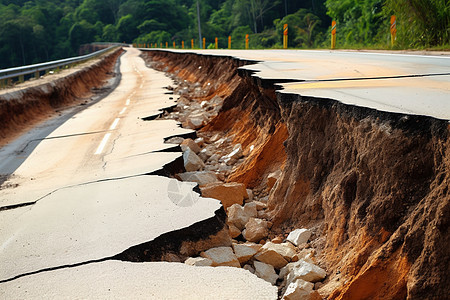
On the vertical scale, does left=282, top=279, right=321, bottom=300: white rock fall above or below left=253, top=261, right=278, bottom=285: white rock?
above

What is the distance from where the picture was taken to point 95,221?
3936 mm

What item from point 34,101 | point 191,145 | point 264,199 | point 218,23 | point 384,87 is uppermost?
point 218,23

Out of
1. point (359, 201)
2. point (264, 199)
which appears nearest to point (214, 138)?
point (264, 199)

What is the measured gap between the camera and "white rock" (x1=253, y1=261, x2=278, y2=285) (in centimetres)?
325

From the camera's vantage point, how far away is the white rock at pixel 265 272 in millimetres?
3248

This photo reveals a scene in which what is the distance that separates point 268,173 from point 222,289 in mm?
2834

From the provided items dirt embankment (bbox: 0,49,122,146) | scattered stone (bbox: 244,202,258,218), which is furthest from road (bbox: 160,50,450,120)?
dirt embankment (bbox: 0,49,122,146)

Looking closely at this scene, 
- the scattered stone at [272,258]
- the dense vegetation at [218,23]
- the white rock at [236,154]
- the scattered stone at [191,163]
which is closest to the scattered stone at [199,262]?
the scattered stone at [272,258]

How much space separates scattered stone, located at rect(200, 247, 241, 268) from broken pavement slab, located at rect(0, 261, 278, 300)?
7.9 inches

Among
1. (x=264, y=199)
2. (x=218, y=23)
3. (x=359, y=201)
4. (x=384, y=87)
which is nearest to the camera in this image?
(x=359, y=201)

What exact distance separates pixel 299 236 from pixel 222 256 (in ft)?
2.32

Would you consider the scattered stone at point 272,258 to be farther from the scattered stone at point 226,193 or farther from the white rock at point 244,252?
the scattered stone at point 226,193

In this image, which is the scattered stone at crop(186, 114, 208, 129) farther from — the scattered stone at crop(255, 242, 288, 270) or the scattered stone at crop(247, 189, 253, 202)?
the scattered stone at crop(255, 242, 288, 270)

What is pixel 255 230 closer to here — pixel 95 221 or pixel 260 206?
pixel 260 206
